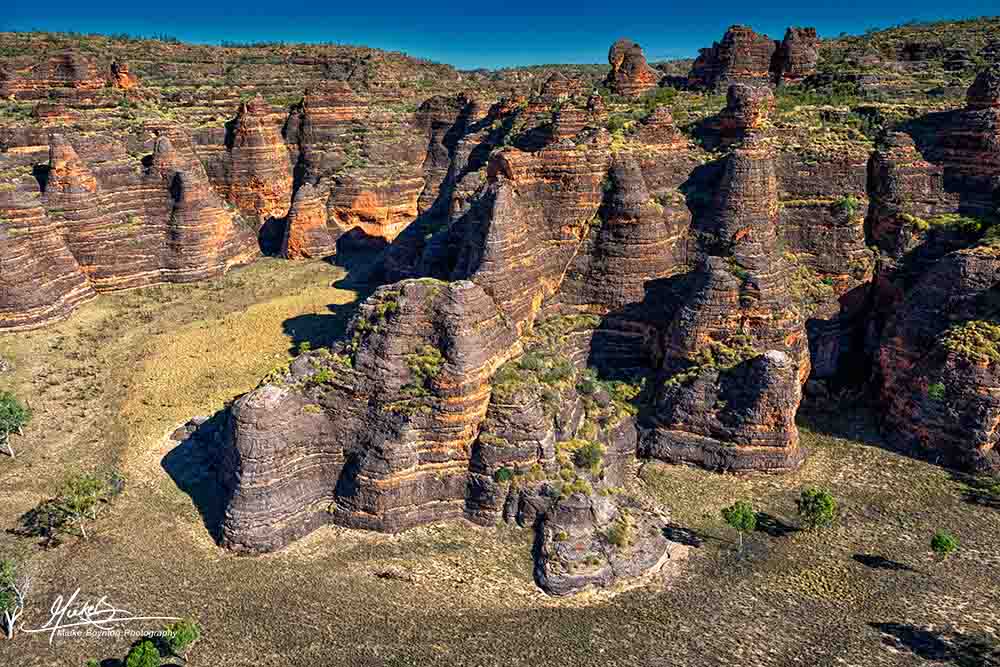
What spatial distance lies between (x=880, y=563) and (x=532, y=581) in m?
13.2

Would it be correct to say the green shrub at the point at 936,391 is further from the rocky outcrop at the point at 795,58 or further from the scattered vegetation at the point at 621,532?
the rocky outcrop at the point at 795,58

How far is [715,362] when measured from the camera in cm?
2984

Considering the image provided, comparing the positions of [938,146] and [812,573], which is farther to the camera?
[938,146]

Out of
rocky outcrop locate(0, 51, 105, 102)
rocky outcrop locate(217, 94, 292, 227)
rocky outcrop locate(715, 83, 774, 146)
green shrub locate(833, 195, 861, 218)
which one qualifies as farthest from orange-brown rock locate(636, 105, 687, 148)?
rocky outcrop locate(0, 51, 105, 102)

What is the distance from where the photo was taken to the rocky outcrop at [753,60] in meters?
55.6

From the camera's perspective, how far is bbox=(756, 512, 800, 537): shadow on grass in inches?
1030

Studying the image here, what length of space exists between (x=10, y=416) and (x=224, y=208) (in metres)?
29.5

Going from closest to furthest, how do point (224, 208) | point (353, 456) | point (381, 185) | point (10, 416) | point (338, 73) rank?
1. point (353, 456)
2. point (10, 416)
3. point (224, 208)
4. point (381, 185)
5. point (338, 73)

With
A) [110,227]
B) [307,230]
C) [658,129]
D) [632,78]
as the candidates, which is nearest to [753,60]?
[632,78]

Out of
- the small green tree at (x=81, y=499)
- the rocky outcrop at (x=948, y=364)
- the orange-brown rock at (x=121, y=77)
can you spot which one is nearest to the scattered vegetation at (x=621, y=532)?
the rocky outcrop at (x=948, y=364)

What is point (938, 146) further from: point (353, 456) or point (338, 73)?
point (338, 73)

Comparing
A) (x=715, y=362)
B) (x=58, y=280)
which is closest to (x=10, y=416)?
(x=58, y=280)

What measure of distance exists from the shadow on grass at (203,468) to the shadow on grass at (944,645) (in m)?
24.5

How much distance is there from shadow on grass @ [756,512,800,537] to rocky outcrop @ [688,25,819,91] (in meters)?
40.5
